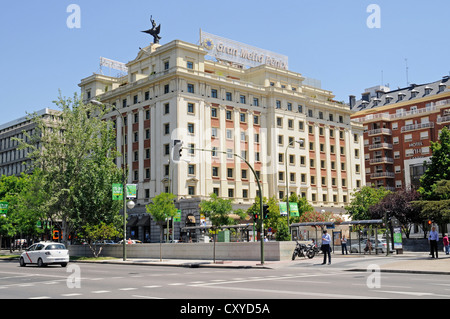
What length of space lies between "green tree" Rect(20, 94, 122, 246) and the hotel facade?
17125 mm

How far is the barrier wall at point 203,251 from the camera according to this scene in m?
30.8

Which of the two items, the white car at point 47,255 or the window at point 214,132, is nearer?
the white car at point 47,255

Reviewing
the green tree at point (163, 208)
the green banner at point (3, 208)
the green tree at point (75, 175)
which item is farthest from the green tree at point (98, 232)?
the green banner at point (3, 208)

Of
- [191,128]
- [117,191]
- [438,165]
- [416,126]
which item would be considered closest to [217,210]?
[191,128]

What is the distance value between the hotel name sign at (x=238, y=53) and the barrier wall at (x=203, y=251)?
118 feet

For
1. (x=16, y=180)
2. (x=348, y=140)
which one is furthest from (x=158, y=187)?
(x=348, y=140)

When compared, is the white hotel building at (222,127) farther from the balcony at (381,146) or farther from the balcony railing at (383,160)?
the balcony at (381,146)

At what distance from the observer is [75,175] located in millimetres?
40969

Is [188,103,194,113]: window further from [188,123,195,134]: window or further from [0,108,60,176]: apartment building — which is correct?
[0,108,60,176]: apartment building

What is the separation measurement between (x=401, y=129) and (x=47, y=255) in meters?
74.3

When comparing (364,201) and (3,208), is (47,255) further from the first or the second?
(364,201)
